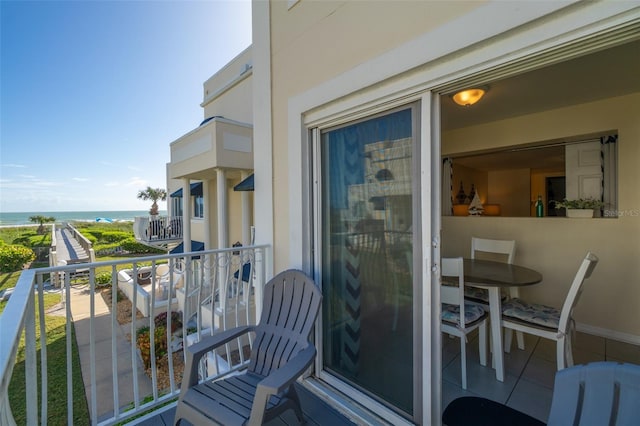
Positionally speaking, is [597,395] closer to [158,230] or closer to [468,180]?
[468,180]

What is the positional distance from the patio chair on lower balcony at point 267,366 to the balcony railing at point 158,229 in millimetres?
10298

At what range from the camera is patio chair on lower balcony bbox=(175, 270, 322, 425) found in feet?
4.53

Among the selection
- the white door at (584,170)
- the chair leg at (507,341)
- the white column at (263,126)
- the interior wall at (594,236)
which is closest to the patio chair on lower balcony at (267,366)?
the white column at (263,126)

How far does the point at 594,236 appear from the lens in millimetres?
3090

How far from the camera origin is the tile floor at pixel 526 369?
2.05m

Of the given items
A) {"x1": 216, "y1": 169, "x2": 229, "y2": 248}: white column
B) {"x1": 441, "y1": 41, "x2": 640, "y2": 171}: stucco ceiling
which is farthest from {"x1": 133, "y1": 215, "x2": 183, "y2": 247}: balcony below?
{"x1": 441, "y1": 41, "x2": 640, "y2": 171}: stucco ceiling

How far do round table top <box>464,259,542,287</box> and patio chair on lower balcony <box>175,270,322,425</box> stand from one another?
1.60m

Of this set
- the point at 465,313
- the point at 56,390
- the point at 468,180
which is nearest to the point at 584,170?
the point at 468,180

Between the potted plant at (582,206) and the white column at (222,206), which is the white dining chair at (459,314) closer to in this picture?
the potted plant at (582,206)

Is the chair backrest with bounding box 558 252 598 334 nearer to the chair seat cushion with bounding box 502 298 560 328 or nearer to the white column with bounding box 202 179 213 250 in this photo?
the chair seat cushion with bounding box 502 298 560 328

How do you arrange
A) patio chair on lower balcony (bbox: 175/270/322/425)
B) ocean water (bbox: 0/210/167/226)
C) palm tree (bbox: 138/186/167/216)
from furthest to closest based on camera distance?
ocean water (bbox: 0/210/167/226) < palm tree (bbox: 138/186/167/216) < patio chair on lower balcony (bbox: 175/270/322/425)

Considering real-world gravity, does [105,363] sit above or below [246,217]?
below

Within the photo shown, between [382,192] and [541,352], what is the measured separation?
2.54 meters

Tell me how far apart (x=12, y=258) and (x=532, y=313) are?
52.6 ft
